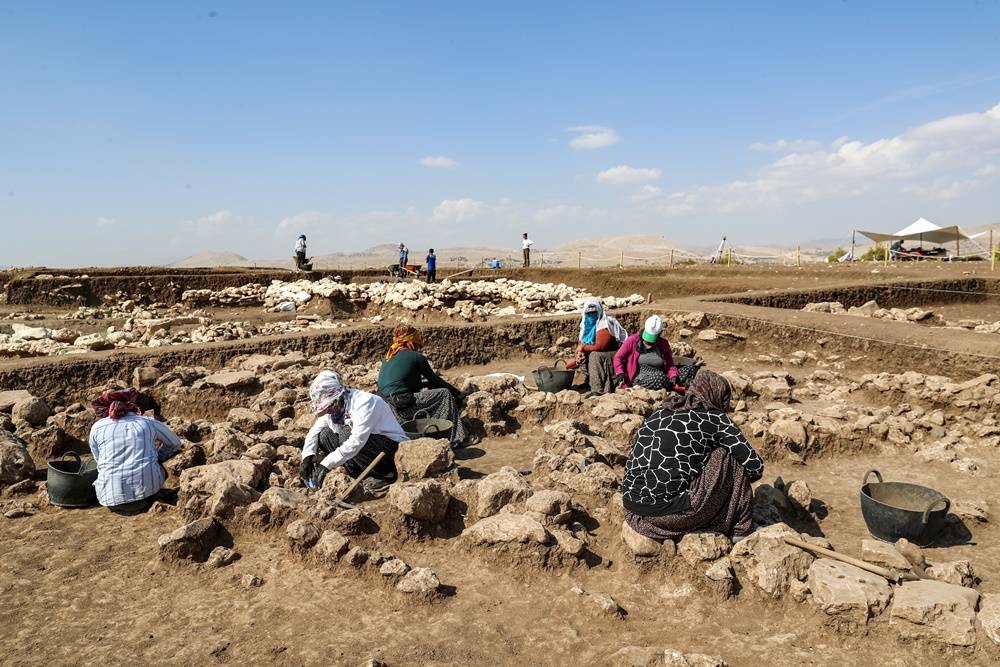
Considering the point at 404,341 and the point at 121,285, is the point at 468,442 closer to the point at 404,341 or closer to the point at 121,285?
the point at 404,341

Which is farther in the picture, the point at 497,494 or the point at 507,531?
the point at 497,494

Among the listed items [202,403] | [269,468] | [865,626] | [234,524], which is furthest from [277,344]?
[865,626]

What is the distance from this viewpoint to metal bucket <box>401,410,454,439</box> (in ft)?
19.4

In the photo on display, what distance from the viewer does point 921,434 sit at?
247 inches

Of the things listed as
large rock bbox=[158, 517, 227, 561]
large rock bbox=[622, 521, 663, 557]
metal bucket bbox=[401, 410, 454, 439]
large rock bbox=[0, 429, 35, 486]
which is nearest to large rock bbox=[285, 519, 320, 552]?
large rock bbox=[158, 517, 227, 561]

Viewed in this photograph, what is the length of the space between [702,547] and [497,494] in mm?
1426

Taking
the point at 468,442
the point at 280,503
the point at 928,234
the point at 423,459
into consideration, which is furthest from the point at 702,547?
the point at 928,234

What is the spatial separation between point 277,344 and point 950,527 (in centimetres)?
856

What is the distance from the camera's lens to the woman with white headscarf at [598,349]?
25.5 feet

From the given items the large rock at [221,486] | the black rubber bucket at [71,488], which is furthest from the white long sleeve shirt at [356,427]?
the black rubber bucket at [71,488]

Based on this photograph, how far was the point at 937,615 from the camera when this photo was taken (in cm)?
304

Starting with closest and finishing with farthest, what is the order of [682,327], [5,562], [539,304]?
[5,562] → [682,327] → [539,304]

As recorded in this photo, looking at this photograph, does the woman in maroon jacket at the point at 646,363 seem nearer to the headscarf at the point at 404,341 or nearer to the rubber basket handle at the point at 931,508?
the headscarf at the point at 404,341

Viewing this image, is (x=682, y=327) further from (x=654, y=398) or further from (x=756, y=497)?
(x=756, y=497)
